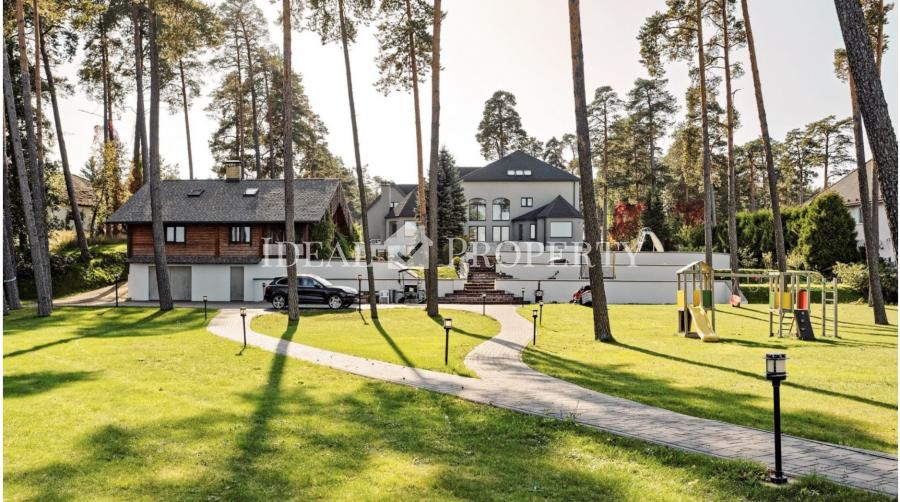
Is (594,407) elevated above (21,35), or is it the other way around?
(21,35)

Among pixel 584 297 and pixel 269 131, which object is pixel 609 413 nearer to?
pixel 584 297

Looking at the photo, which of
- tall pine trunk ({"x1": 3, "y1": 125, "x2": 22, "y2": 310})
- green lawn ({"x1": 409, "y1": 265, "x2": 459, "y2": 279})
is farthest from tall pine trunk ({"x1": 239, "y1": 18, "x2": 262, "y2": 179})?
tall pine trunk ({"x1": 3, "y1": 125, "x2": 22, "y2": 310})

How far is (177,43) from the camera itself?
25250 millimetres

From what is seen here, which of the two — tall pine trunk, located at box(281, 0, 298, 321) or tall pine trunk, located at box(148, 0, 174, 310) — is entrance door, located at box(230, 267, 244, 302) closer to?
tall pine trunk, located at box(148, 0, 174, 310)

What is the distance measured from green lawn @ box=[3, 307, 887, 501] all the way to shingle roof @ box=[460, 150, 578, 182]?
1727 inches

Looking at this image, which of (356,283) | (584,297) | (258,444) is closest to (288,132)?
(356,283)

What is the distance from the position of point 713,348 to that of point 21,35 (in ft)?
83.5

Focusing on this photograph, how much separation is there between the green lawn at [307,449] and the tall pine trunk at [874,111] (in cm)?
391

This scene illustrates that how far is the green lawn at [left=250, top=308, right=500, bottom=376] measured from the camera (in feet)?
48.6

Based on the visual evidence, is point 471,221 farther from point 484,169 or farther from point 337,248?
point 337,248

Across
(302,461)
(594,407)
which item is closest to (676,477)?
(594,407)

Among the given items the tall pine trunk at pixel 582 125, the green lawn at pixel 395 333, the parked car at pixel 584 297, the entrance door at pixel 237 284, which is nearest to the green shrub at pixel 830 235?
the parked car at pixel 584 297

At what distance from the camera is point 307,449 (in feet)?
24.7

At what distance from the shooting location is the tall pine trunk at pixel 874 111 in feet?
25.7
